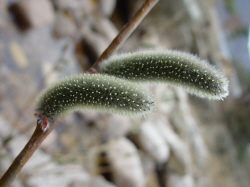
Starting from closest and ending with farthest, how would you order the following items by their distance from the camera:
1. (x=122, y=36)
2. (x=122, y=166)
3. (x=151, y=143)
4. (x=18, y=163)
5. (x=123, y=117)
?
1. (x=18, y=163)
2. (x=122, y=36)
3. (x=122, y=166)
4. (x=123, y=117)
5. (x=151, y=143)

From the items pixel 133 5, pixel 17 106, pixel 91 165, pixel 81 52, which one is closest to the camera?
pixel 17 106

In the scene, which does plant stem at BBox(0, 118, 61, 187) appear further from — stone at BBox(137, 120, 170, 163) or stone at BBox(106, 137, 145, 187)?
stone at BBox(137, 120, 170, 163)

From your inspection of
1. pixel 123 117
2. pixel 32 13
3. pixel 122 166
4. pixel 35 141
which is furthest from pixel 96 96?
pixel 123 117

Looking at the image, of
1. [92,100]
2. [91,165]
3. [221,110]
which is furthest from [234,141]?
[92,100]

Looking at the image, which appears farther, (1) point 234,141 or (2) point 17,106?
(1) point 234,141

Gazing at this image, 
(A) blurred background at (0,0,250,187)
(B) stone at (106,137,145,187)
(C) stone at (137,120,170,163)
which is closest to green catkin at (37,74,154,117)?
(A) blurred background at (0,0,250,187)

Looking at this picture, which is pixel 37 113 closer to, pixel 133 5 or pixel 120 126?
pixel 120 126

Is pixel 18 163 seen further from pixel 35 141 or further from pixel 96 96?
pixel 96 96
